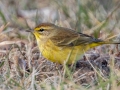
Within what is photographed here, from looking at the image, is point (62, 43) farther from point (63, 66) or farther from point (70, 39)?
point (63, 66)

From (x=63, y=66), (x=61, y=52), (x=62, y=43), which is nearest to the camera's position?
(x=63, y=66)

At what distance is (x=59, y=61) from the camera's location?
6898 millimetres

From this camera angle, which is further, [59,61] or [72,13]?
[72,13]

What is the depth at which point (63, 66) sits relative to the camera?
680 centimetres

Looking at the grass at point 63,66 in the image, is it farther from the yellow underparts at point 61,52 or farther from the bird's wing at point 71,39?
the bird's wing at point 71,39

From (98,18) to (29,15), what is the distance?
6.42 ft

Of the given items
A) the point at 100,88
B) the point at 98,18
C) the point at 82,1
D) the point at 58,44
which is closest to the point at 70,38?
the point at 58,44

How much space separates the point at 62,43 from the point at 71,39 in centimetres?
15

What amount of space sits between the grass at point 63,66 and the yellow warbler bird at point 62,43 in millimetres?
160

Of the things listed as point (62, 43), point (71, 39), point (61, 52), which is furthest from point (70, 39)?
point (61, 52)

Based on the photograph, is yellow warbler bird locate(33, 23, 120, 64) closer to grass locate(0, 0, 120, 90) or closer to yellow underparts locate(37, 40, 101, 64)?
yellow underparts locate(37, 40, 101, 64)

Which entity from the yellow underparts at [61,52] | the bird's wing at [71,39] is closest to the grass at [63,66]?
the yellow underparts at [61,52]

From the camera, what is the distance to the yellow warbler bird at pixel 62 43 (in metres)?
6.91

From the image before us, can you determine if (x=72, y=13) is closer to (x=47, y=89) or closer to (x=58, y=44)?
(x=58, y=44)
